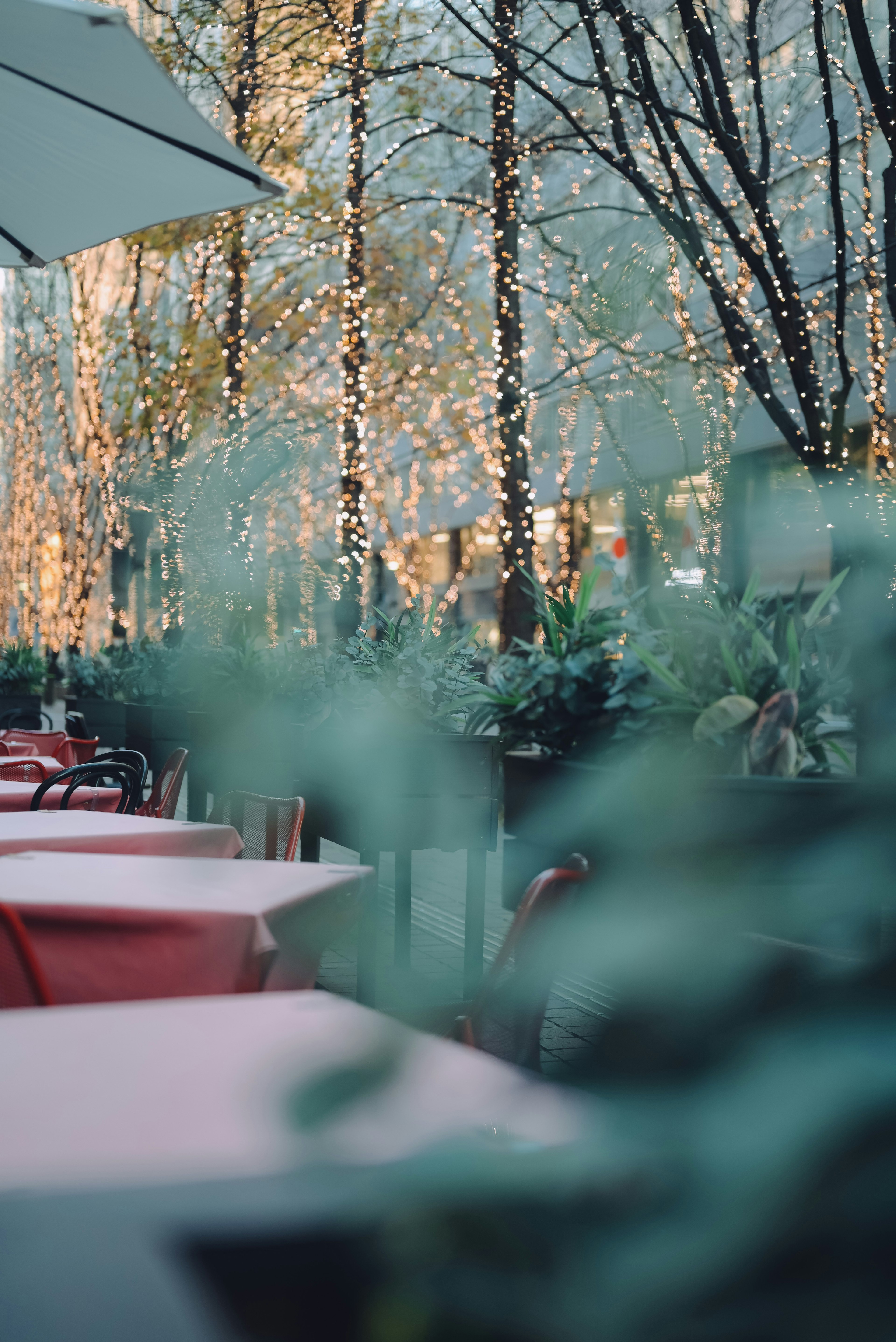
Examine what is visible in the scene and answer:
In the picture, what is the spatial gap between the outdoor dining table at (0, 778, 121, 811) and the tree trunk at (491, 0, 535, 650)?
174 inches

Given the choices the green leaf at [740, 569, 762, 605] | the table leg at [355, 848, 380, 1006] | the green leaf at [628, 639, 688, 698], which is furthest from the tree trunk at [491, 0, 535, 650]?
the green leaf at [628, 639, 688, 698]

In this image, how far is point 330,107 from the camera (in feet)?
36.8

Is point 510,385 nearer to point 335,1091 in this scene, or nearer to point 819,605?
point 819,605

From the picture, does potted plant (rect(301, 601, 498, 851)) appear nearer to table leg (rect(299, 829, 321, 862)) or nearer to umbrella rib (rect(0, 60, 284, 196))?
table leg (rect(299, 829, 321, 862))

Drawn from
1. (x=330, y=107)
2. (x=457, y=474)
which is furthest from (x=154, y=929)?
(x=457, y=474)

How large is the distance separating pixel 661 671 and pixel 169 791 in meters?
3.18

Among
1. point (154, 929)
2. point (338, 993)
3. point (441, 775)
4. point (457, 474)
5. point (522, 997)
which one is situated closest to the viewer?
point (522, 997)

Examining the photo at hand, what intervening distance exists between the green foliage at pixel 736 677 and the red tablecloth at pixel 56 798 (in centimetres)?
283

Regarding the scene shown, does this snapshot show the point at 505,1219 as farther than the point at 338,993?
No

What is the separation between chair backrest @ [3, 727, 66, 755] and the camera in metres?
8.16

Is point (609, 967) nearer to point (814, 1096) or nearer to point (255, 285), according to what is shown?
point (814, 1096)

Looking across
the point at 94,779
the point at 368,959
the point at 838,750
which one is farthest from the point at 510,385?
the point at 838,750

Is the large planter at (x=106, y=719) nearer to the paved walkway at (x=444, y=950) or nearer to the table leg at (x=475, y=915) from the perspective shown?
the paved walkway at (x=444, y=950)

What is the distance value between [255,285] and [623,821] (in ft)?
48.5
